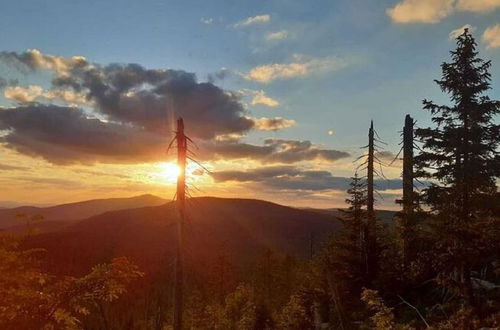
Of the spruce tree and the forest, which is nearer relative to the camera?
the forest

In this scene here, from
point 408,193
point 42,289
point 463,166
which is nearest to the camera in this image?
point 42,289

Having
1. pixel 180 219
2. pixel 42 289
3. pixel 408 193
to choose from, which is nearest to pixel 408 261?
pixel 408 193

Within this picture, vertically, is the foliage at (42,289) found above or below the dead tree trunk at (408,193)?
below

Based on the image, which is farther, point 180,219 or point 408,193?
point 408,193

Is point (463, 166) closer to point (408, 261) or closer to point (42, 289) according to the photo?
point (408, 261)

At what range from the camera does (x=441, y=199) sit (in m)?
20.8

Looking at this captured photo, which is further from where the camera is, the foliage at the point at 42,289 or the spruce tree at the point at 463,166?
the spruce tree at the point at 463,166

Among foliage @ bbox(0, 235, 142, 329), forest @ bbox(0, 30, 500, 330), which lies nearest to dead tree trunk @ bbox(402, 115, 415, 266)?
forest @ bbox(0, 30, 500, 330)

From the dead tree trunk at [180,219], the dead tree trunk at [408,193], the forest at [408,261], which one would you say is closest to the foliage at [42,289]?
the forest at [408,261]

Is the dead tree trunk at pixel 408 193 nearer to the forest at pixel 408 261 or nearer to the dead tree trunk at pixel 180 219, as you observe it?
the forest at pixel 408 261

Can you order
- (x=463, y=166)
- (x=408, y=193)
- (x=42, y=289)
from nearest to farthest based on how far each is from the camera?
(x=42, y=289)
(x=463, y=166)
(x=408, y=193)

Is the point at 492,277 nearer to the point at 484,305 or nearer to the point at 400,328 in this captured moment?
the point at 484,305

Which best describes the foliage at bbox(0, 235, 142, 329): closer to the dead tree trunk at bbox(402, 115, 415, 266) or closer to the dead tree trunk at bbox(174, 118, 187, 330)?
the dead tree trunk at bbox(174, 118, 187, 330)

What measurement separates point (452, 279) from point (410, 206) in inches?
250
